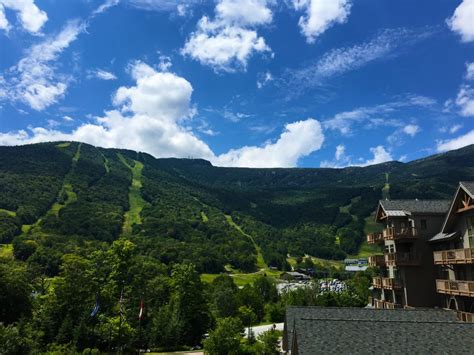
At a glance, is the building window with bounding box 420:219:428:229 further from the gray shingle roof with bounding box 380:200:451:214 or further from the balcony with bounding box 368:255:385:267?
the balcony with bounding box 368:255:385:267

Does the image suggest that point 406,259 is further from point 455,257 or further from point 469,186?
point 469,186

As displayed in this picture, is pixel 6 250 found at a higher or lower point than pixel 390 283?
higher

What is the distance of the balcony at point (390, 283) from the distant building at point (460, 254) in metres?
6.19

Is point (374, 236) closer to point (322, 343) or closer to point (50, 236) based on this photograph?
point (322, 343)


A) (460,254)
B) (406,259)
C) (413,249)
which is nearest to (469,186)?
(460,254)

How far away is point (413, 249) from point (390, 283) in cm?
587

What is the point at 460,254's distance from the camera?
37.2 m

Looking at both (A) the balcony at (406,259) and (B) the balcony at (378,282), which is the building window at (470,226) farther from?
(B) the balcony at (378,282)

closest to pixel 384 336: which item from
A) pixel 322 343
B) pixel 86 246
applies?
pixel 322 343

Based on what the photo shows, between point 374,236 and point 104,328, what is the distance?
40477 mm

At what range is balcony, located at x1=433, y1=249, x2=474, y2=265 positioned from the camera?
35656 millimetres

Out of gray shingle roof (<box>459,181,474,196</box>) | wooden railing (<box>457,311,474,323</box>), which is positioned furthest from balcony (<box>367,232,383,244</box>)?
gray shingle roof (<box>459,181,474,196</box>)

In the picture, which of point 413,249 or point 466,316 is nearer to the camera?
point 466,316

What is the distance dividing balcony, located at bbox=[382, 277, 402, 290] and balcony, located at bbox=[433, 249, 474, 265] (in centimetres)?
815
